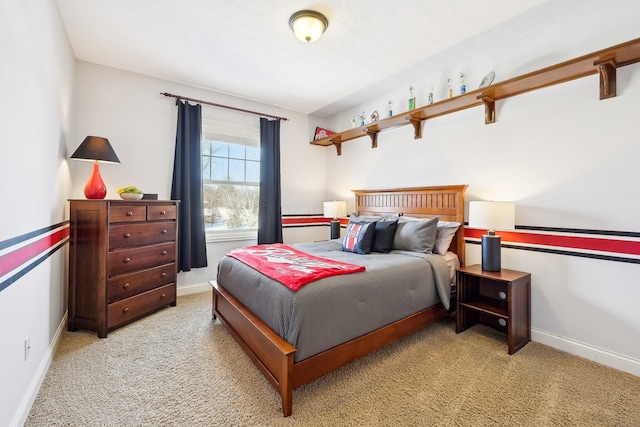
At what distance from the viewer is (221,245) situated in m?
3.82

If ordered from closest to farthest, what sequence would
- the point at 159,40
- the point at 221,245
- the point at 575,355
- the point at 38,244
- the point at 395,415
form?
the point at 395,415 → the point at 38,244 → the point at 575,355 → the point at 159,40 → the point at 221,245

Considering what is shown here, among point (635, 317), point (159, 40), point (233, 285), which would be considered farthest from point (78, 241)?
point (635, 317)

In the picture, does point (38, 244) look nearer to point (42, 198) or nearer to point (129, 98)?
point (42, 198)

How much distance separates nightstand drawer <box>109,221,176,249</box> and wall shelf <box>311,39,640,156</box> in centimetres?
279

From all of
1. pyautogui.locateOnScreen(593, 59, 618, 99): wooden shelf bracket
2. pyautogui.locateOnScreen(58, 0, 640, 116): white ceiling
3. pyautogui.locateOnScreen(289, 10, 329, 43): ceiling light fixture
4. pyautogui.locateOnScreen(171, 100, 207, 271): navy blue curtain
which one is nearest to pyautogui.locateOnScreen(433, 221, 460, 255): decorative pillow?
pyautogui.locateOnScreen(593, 59, 618, 99): wooden shelf bracket

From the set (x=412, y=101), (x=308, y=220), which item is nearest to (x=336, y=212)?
(x=308, y=220)

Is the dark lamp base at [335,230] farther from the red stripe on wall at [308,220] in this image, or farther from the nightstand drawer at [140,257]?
the nightstand drawer at [140,257]

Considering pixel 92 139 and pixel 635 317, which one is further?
pixel 92 139

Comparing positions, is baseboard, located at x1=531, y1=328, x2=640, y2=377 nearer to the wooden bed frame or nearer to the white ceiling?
the wooden bed frame

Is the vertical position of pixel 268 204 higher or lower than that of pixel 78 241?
higher

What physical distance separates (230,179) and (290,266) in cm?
230

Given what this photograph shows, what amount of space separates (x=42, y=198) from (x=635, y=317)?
13.6ft

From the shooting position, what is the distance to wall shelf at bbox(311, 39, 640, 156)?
188cm

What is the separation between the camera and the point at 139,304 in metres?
2.68
